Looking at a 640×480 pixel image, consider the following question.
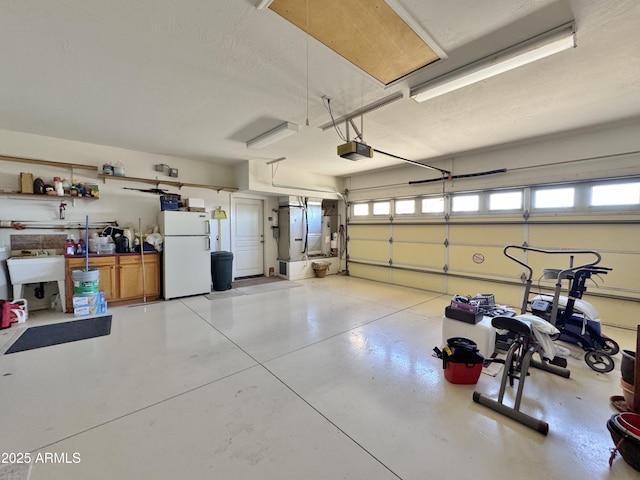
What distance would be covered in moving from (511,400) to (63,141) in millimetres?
6986

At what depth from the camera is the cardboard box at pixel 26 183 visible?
4047mm

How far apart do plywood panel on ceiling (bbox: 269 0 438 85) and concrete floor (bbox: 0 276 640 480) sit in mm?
2840

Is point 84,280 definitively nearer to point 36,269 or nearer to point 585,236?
point 36,269

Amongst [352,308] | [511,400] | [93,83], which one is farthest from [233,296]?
[511,400]

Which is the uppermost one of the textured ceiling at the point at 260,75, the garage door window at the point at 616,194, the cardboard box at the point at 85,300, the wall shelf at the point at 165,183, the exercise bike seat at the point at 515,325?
the textured ceiling at the point at 260,75

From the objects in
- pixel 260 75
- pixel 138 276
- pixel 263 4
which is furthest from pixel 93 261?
pixel 263 4

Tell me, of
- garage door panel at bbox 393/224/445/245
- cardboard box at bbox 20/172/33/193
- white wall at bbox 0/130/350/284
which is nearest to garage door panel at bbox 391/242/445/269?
garage door panel at bbox 393/224/445/245

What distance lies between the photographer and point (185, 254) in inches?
200

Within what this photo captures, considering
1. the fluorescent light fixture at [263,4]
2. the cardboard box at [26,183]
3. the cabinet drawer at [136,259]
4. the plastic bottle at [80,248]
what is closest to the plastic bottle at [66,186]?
the cardboard box at [26,183]

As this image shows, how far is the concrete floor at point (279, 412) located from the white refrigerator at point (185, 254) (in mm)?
1573

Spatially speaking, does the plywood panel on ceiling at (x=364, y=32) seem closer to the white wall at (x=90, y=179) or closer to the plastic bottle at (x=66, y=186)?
the white wall at (x=90, y=179)

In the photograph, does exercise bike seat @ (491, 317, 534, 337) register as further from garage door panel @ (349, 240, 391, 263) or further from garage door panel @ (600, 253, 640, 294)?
garage door panel @ (349, 240, 391, 263)

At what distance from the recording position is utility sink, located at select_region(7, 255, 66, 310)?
12.5 feet

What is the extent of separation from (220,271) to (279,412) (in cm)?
418
